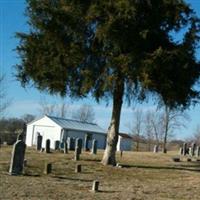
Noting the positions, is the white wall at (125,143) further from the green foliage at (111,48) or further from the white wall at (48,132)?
the green foliage at (111,48)

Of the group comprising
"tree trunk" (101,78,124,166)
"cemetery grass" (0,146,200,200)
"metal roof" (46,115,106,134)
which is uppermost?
"metal roof" (46,115,106,134)

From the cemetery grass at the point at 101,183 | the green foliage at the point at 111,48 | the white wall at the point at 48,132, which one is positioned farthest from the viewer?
the white wall at the point at 48,132

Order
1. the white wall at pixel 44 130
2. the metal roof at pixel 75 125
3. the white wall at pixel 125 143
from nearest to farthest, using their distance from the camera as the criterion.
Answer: the white wall at pixel 44 130 → the metal roof at pixel 75 125 → the white wall at pixel 125 143

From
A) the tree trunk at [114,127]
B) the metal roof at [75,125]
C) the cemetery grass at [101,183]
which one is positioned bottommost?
the cemetery grass at [101,183]

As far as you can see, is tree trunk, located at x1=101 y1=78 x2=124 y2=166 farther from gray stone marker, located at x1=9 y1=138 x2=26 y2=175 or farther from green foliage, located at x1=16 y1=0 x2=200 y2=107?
gray stone marker, located at x1=9 y1=138 x2=26 y2=175

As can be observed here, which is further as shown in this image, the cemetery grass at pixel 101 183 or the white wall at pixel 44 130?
the white wall at pixel 44 130

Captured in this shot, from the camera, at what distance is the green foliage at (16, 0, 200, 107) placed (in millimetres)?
25734

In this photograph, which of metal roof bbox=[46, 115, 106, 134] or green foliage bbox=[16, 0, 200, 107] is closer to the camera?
green foliage bbox=[16, 0, 200, 107]

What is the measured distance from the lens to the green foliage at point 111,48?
25.7m

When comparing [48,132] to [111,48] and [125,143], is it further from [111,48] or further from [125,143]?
[111,48]

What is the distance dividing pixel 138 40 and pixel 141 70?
1541 mm

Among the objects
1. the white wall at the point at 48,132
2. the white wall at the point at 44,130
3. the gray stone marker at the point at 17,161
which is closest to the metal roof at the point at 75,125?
the white wall at the point at 48,132

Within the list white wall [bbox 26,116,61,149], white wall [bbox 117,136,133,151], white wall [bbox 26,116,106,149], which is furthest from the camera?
white wall [bbox 117,136,133,151]

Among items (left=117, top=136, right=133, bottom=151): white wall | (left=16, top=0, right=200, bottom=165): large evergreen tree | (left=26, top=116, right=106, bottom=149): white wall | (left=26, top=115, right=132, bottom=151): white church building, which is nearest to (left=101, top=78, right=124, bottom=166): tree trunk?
(left=16, top=0, right=200, bottom=165): large evergreen tree
